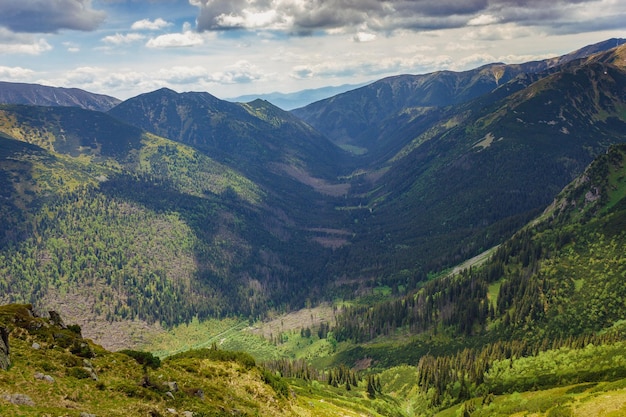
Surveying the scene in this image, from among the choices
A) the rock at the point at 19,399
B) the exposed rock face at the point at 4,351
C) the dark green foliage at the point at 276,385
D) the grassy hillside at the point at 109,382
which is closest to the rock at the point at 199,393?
the grassy hillside at the point at 109,382

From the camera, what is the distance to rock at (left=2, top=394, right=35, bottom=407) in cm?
5147

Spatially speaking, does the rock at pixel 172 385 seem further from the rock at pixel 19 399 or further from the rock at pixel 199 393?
the rock at pixel 19 399

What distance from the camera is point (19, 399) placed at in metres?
52.1

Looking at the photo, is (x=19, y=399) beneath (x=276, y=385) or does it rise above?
above

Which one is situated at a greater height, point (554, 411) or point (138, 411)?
point (138, 411)

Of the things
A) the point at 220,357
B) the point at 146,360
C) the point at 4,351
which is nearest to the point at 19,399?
the point at 4,351

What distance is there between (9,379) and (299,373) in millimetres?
155194

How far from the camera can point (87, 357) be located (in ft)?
240

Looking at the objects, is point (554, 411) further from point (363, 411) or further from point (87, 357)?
point (87, 357)

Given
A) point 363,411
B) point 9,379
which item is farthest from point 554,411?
point 9,379

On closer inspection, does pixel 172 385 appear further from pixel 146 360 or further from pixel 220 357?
pixel 220 357

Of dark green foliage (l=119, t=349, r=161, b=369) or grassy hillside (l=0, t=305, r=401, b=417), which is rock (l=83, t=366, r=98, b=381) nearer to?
grassy hillside (l=0, t=305, r=401, b=417)

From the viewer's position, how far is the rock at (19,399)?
51469mm

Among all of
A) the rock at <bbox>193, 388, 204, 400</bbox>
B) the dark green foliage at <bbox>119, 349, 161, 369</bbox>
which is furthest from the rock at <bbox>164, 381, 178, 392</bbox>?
the dark green foliage at <bbox>119, 349, 161, 369</bbox>
